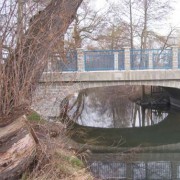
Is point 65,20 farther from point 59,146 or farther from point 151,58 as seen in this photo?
point 151,58

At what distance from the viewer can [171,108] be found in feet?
65.6

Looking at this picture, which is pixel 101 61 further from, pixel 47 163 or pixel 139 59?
pixel 47 163

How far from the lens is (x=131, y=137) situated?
13070 mm

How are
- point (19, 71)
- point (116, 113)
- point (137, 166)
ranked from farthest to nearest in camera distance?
point (116, 113) → point (137, 166) → point (19, 71)

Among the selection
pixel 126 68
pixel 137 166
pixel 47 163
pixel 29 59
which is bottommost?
pixel 137 166

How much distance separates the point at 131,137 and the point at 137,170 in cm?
461

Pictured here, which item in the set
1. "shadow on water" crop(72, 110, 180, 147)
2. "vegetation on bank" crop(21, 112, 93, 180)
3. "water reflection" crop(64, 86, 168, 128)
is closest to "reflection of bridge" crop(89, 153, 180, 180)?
"shadow on water" crop(72, 110, 180, 147)

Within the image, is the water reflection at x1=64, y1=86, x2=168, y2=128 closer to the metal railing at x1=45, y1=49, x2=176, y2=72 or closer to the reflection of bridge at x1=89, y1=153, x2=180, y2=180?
the metal railing at x1=45, y1=49, x2=176, y2=72

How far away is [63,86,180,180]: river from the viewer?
856cm

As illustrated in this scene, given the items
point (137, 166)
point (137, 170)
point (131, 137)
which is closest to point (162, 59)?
point (131, 137)

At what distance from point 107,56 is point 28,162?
10.4m

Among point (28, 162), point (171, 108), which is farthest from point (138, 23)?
point (28, 162)

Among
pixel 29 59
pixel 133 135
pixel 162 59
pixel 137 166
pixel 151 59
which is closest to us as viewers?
pixel 29 59

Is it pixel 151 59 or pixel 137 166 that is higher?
pixel 151 59
